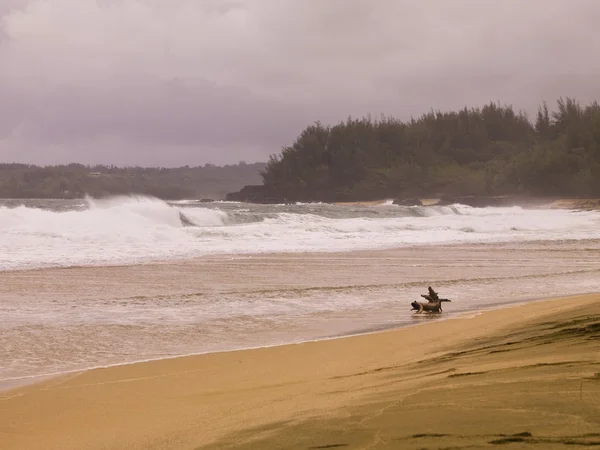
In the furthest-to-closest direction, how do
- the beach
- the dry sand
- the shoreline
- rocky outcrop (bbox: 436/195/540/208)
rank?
rocky outcrop (bbox: 436/195/540/208)
the shoreline
the beach
the dry sand

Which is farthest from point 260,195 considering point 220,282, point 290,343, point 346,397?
point 346,397

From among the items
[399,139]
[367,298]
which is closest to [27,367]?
[367,298]

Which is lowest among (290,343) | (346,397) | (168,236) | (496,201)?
(290,343)

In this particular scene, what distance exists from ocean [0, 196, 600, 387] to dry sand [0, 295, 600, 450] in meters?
0.87

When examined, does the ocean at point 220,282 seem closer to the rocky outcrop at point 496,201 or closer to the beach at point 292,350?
the beach at point 292,350

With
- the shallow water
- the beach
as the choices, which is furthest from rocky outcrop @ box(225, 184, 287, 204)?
the shallow water

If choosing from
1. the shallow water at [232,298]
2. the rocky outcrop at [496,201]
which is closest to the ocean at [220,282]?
the shallow water at [232,298]

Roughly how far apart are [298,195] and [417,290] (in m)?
93.0

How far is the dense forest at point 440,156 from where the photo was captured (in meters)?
82.5

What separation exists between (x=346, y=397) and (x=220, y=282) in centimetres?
867

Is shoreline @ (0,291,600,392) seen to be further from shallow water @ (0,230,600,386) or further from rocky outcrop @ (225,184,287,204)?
rocky outcrop @ (225,184,287,204)

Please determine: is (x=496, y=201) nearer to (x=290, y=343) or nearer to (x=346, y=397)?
(x=290, y=343)

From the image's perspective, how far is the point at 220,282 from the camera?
12602 mm

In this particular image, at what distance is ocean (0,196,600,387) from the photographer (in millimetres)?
7727
